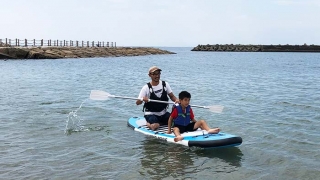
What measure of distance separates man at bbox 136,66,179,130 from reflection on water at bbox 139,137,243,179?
71cm

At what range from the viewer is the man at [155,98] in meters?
8.70

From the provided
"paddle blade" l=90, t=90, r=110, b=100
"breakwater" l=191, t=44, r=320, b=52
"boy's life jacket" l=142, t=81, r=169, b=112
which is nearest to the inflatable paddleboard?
"boy's life jacket" l=142, t=81, r=169, b=112

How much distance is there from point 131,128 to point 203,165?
3.24 metres

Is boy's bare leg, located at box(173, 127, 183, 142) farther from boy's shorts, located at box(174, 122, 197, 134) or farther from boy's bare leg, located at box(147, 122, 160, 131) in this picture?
boy's bare leg, located at box(147, 122, 160, 131)

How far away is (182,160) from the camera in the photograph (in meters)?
7.43

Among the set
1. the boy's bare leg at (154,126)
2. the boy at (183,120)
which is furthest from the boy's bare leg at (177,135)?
the boy's bare leg at (154,126)

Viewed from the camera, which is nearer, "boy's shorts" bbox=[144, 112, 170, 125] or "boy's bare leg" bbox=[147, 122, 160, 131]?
"boy's bare leg" bbox=[147, 122, 160, 131]

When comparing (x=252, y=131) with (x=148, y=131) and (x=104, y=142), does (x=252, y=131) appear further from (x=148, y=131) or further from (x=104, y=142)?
(x=104, y=142)

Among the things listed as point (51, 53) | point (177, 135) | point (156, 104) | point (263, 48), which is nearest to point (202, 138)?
point (177, 135)

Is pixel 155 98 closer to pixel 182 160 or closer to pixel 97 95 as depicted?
pixel 97 95

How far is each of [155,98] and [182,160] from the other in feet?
6.32

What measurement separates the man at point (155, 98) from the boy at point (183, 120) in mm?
410

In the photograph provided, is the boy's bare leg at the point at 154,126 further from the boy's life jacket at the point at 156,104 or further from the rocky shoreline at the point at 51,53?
the rocky shoreline at the point at 51,53

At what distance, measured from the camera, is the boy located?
8047 millimetres
